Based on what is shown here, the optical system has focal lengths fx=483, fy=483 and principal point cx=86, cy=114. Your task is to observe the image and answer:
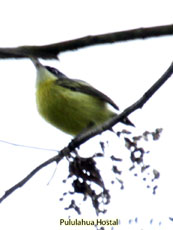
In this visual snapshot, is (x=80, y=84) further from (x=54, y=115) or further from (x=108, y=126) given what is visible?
(x=108, y=126)

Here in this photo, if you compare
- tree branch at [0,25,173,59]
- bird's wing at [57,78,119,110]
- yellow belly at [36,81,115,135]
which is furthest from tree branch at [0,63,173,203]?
bird's wing at [57,78,119,110]

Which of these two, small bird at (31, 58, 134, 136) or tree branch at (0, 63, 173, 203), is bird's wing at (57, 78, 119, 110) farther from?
tree branch at (0, 63, 173, 203)

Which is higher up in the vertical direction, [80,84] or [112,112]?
[80,84]

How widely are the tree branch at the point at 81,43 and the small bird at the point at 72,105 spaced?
2.68m

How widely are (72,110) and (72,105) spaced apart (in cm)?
6

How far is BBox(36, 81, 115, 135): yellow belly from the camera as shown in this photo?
5.02 metres

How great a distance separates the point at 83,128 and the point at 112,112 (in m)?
0.37

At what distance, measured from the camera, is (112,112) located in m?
5.14

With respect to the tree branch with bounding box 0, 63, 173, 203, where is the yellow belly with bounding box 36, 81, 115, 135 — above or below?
above

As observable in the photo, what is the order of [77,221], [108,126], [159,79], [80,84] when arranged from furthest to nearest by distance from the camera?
[80,84], [77,221], [108,126], [159,79]

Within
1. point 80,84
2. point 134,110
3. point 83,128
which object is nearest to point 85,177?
point 134,110

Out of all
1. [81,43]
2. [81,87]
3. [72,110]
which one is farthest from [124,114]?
[81,87]

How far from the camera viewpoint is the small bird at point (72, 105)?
5.02m

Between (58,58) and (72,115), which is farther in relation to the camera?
(72,115)
